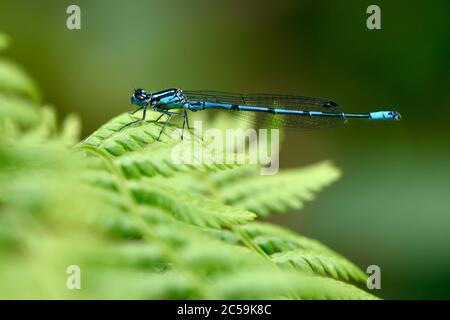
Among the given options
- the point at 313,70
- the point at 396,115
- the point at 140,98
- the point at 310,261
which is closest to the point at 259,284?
the point at 310,261

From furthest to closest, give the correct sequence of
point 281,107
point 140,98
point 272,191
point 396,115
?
Answer: point 281,107 → point 396,115 → point 140,98 → point 272,191

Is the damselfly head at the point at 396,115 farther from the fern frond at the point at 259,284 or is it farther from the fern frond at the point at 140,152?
the fern frond at the point at 259,284

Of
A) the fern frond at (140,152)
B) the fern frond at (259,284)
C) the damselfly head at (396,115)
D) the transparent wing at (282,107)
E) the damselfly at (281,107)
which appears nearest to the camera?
the fern frond at (259,284)

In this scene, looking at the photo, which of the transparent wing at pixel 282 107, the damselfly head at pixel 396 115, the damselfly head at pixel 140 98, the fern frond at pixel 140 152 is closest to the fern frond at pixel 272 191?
the fern frond at pixel 140 152

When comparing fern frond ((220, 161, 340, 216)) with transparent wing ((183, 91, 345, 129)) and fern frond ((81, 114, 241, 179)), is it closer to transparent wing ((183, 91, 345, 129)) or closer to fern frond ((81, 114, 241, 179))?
fern frond ((81, 114, 241, 179))

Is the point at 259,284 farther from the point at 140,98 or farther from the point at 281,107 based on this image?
the point at 281,107

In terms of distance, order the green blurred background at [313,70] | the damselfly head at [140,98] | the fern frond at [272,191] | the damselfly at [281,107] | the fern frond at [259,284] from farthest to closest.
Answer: the green blurred background at [313,70]
the damselfly at [281,107]
the damselfly head at [140,98]
the fern frond at [272,191]
the fern frond at [259,284]
